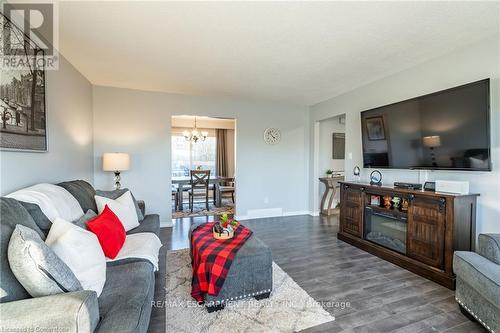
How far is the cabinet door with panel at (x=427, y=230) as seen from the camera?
2.33 m

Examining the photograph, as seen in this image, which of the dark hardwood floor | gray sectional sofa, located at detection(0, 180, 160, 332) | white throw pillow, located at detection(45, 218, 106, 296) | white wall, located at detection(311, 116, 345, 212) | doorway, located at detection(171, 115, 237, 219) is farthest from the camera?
doorway, located at detection(171, 115, 237, 219)

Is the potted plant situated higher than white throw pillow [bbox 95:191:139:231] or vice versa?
white throw pillow [bbox 95:191:139:231]

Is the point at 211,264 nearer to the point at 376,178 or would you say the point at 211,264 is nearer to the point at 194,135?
the point at 376,178

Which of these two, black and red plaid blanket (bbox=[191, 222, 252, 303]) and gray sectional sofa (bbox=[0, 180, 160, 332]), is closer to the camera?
gray sectional sofa (bbox=[0, 180, 160, 332])

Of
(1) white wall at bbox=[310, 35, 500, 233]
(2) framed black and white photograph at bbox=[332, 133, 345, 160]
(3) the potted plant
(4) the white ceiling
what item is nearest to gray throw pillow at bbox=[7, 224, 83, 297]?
(3) the potted plant

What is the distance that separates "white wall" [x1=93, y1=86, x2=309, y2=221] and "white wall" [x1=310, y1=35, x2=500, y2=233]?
148 cm

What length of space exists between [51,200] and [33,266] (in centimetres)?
92

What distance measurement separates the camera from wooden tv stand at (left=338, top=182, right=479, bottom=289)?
88.6 inches

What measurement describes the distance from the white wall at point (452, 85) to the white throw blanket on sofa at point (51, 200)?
Answer: 3.74 metres

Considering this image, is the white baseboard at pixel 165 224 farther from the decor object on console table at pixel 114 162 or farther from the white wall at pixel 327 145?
the white wall at pixel 327 145

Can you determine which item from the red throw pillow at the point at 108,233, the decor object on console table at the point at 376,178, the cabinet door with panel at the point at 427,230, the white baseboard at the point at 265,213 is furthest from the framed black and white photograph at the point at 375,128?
the red throw pillow at the point at 108,233

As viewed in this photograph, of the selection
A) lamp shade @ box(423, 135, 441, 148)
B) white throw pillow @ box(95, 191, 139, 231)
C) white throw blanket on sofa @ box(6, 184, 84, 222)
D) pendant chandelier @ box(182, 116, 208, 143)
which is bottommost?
white throw pillow @ box(95, 191, 139, 231)

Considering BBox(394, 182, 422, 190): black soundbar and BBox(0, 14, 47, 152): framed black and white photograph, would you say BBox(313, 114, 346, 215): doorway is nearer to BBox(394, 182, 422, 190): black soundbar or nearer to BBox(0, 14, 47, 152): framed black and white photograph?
BBox(394, 182, 422, 190): black soundbar

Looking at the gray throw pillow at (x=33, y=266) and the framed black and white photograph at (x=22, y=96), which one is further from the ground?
the framed black and white photograph at (x=22, y=96)
